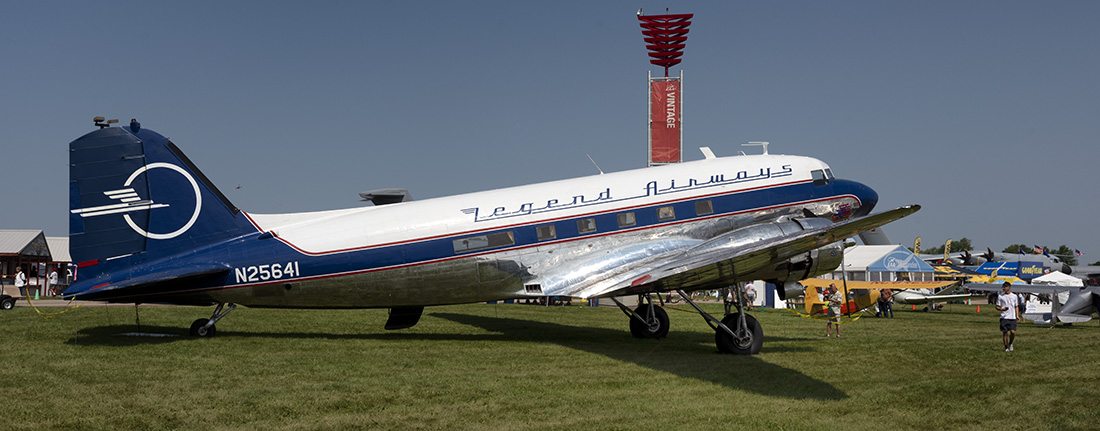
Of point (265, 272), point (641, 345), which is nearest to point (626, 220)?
point (641, 345)

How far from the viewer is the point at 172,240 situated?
1537 centimetres

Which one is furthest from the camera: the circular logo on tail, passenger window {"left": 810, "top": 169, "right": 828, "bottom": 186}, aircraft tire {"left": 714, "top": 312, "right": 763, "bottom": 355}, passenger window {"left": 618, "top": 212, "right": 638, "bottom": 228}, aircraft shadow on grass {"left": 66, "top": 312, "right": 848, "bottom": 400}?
passenger window {"left": 810, "top": 169, "right": 828, "bottom": 186}

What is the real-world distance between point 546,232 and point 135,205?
8635 millimetres

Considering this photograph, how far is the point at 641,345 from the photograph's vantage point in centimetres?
1719

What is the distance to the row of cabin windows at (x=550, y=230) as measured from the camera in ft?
52.5

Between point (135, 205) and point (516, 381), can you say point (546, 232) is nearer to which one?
point (516, 381)

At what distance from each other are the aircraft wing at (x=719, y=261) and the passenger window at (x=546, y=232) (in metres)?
1.62

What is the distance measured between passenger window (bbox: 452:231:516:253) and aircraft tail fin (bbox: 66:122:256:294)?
4.48 metres

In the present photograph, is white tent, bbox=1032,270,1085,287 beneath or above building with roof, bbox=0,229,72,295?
beneath

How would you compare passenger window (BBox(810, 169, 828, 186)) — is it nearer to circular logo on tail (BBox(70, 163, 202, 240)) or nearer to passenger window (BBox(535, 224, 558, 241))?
passenger window (BBox(535, 224, 558, 241))

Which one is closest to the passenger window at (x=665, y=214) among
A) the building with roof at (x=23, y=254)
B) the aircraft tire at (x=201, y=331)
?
the aircraft tire at (x=201, y=331)

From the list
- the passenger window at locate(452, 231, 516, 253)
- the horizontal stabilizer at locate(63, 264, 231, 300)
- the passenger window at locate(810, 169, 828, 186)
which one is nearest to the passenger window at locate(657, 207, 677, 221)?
the passenger window at locate(452, 231, 516, 253)

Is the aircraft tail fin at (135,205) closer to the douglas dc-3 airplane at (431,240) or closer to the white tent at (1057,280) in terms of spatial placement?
the douglas dc-3 airplane at (431,240)

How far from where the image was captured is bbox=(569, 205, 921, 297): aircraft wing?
12930mm
